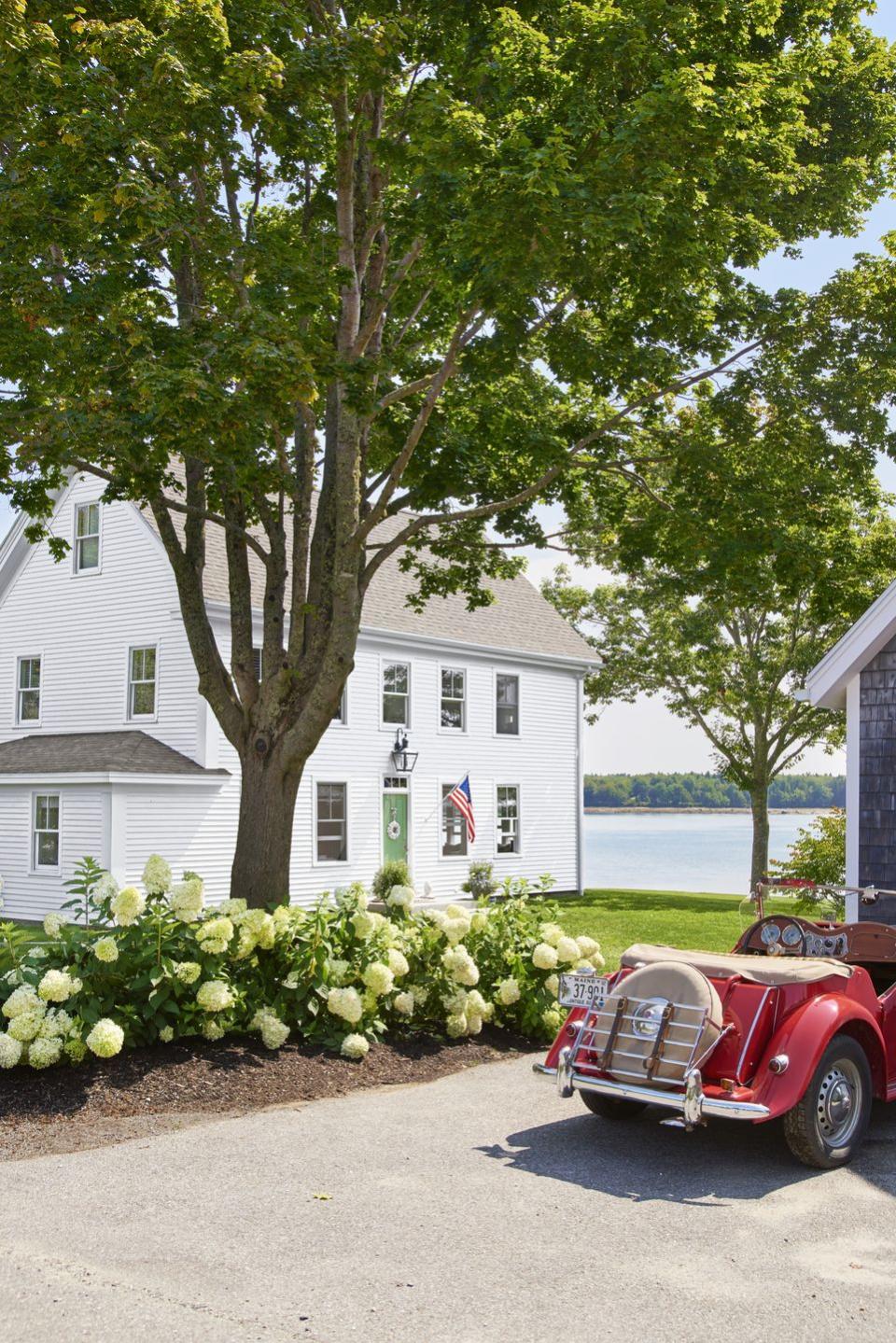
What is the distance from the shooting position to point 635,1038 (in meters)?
6.79

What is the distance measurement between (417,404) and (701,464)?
332 cm

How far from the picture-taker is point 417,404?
14070 mm

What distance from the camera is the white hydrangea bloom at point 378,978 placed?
8922mm

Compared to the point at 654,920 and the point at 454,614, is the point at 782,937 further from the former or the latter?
the point at 454,614

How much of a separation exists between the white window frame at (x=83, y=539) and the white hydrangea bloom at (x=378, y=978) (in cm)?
1711

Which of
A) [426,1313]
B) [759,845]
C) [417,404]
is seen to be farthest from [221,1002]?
[759,845]

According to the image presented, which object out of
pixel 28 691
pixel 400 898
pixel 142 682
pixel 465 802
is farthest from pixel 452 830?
pixel 400 898

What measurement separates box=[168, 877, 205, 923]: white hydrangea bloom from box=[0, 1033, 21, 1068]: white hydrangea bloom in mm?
1349

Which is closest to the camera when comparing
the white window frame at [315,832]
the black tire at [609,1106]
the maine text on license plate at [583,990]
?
the maine text on license plate at [583,990]

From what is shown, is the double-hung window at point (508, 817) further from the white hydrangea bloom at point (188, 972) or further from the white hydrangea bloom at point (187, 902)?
the white hydrangea bloom at point (188, 972)

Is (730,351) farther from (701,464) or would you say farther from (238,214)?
(238,214)

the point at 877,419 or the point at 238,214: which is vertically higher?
the point at 238,214

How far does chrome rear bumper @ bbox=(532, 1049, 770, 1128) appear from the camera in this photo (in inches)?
243

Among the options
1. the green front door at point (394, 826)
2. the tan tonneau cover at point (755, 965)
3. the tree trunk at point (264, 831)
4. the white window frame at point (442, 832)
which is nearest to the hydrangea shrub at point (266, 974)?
the tree trunk at point (264, 831)
